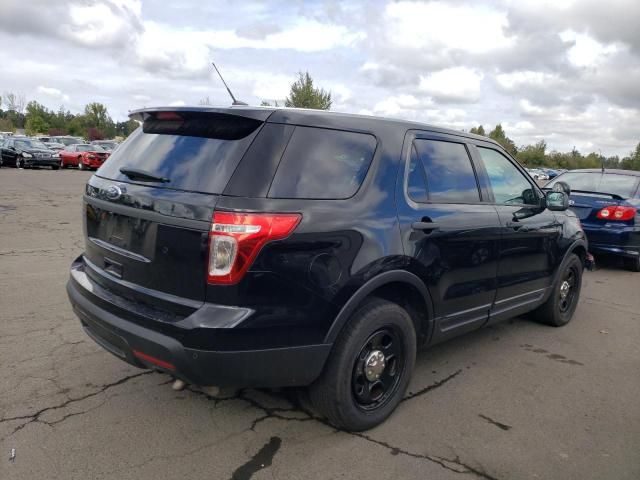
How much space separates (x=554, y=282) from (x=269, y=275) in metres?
3.48

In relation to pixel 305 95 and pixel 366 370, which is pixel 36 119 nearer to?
pixel 305 95

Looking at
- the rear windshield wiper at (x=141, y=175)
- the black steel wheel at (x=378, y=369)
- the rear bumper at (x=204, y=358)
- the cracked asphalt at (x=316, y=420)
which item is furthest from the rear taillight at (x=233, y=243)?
→ the cracked asphalt at (x=316, y=420)

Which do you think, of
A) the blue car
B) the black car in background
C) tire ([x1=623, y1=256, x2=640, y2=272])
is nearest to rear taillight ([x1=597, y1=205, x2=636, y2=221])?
the blue car

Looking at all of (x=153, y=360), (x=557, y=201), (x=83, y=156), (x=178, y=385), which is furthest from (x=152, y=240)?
(x=83, y=156)

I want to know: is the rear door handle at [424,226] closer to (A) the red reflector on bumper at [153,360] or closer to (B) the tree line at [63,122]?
(A) the red reflector on bumper at [153,360]

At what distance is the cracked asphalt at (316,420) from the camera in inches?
106

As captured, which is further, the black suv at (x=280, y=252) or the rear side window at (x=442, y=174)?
the rear side window at (x=442, y=174)

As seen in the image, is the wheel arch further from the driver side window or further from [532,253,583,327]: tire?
[532,253,583,327]: tire

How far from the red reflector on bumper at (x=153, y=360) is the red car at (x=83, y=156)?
27.7 metres

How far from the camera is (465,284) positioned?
3.63 m

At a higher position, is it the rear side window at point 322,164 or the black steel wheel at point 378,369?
the rear side window at point 322,164

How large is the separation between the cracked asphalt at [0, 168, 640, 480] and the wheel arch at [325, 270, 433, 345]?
0.57 metres

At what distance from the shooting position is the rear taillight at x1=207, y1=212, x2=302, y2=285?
7.95 feet

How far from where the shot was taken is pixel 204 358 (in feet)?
8.07
